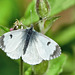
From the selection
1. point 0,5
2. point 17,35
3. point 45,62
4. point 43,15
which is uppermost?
point 0,5

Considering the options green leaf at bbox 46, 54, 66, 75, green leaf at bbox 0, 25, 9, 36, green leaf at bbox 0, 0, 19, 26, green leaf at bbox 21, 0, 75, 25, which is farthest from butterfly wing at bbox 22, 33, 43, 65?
green leaf at bbox 0, 0, 19, 26

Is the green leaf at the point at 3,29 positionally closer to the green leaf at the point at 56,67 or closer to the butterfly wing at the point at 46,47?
the butterfly wing at the point at 46,47

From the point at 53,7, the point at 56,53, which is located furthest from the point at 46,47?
the point at 53,7

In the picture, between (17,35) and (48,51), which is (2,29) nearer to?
(17,35)

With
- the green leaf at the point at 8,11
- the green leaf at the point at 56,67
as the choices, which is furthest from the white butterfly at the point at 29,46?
the green leaf at the point at 8,11

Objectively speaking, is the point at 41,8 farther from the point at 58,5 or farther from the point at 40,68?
the point at 58,5

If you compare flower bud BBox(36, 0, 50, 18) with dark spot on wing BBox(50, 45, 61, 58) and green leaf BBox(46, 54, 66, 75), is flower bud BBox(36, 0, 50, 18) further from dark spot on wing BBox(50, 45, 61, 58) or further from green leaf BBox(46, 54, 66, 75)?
green leaf BBox(46, 54, 66, 75)

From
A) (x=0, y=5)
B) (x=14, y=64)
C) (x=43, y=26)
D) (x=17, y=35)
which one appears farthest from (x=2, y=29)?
(x=0, y=5)

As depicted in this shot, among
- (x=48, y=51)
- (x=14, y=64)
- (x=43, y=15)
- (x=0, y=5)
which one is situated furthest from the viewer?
(x=0, y=5)
